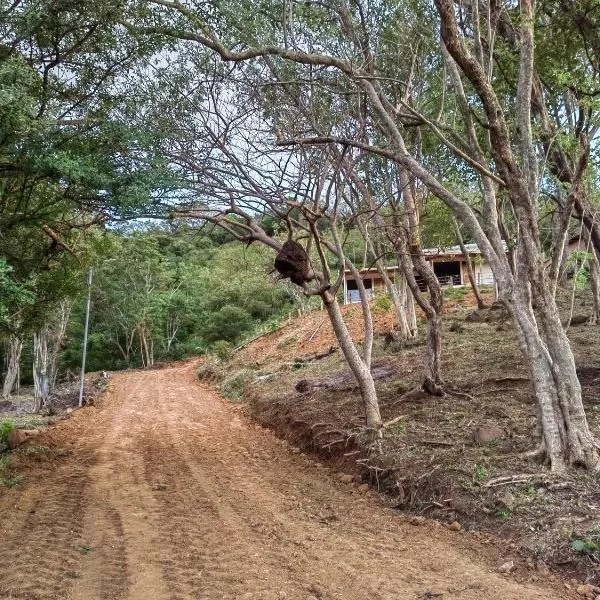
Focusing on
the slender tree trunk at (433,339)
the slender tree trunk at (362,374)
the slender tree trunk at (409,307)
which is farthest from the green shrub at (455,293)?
the slender tree trunk at (362,374)

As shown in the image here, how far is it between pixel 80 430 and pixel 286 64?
992 centimetres

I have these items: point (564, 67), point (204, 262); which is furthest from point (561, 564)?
point (204, 262)

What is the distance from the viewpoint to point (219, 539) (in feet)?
17.9

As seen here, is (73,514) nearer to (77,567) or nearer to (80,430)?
(77,567)

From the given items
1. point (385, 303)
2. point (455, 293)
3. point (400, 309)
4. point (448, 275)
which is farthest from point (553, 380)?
point (448, 275)

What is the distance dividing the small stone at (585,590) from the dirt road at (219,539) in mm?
132

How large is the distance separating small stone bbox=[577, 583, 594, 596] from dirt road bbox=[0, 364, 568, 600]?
0.43ft

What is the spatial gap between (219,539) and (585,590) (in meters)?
3.18

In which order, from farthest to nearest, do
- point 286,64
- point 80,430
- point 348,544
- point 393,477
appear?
1. point 80,430
2. point 286,64
3. point 393,477
4. point 348,544

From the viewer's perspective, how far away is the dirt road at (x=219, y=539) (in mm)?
4305

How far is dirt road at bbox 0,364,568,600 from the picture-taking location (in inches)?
169

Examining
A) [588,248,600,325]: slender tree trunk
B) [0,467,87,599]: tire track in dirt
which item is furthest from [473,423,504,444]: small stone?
[588,248,600,325]: slender tree trunk

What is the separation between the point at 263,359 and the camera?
2455cm

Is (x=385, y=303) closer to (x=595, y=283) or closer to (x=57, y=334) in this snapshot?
(x=595, y=283)
